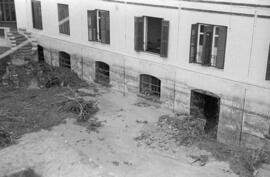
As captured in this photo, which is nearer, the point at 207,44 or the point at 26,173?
the point at 26,173

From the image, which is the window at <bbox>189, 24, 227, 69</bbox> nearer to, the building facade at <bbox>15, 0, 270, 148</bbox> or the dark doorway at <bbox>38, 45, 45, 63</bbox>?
the building facade at <bbox>15, 0, 270, 148</bbox>

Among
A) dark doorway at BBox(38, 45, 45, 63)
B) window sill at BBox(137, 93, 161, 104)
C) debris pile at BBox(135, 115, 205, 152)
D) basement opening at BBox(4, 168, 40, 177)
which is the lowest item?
basement opening at BBox(4, 168, 40, 177)

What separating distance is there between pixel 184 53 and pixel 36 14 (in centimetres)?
1322

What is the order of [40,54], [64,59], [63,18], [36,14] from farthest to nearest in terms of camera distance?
[40,54] → [36,14] → [64,59] → [63,18]

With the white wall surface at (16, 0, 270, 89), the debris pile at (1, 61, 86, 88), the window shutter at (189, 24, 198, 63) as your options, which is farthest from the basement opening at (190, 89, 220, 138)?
the debris pile at (1, 61, 86, 88)

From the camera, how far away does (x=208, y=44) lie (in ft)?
52.3

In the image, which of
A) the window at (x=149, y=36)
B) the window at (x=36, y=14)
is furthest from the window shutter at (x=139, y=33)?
the window at (x=36, y=14)

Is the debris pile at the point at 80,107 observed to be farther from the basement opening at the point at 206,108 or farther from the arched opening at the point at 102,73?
the basement opening at the point at 206,108

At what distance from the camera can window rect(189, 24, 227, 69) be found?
1547cm

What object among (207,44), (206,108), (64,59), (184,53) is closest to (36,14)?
(64,59)

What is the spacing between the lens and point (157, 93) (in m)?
19.4

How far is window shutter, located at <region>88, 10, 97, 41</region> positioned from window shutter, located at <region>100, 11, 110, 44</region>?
0.55 m

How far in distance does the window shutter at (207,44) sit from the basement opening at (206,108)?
1.51m

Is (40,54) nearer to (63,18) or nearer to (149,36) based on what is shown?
(63,18)
